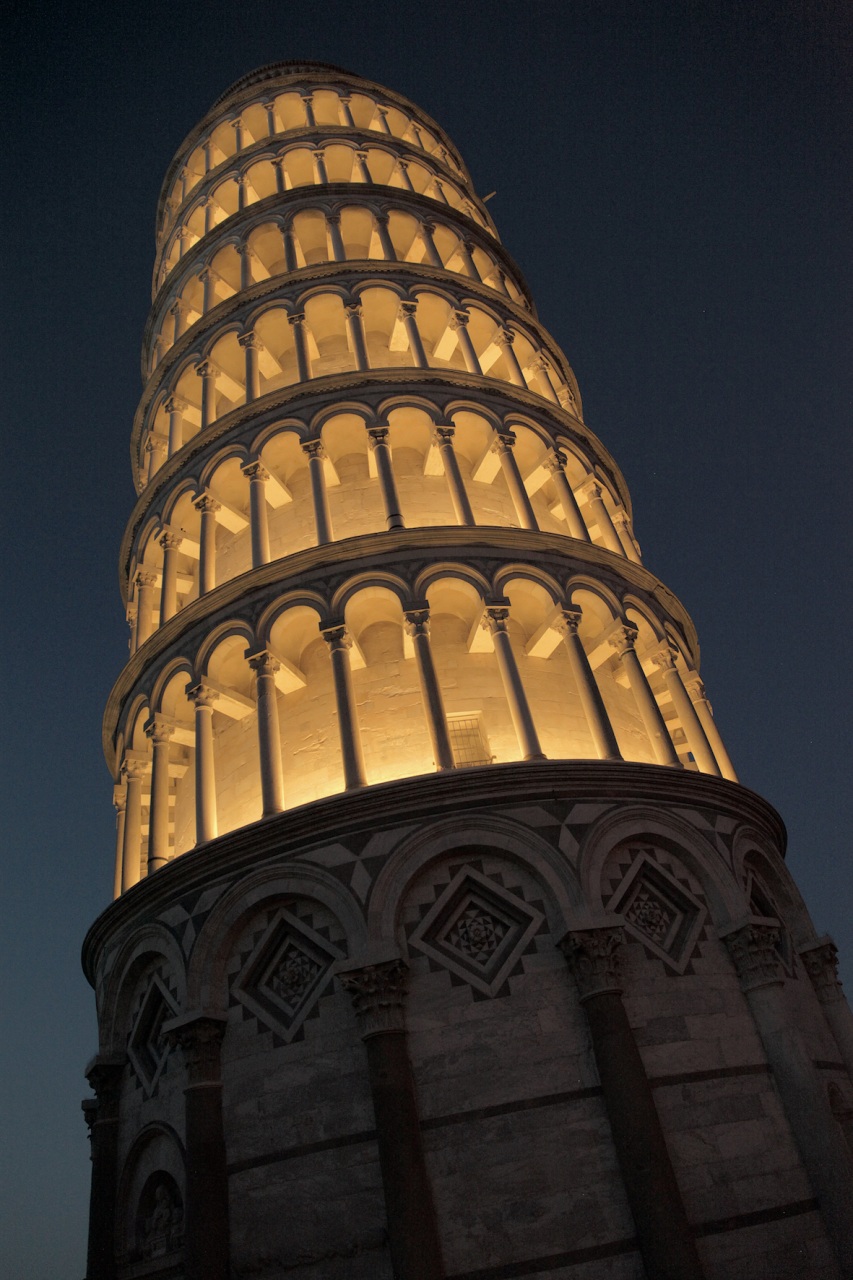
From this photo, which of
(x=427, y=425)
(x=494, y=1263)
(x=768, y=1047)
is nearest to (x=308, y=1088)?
(x=494, y=1263)

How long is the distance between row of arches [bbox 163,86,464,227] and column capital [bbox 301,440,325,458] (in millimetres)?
14849

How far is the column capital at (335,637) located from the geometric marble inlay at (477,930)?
13.7ft

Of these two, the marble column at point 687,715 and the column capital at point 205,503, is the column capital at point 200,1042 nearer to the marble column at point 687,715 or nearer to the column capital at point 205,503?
the marble column at point 687,715

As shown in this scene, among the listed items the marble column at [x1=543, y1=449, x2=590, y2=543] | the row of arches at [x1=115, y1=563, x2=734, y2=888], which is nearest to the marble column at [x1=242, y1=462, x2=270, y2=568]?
the row of arches at [x1=115, y1=563, x2=734, y2=888]

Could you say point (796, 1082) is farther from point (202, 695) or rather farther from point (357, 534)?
point (357, 534)

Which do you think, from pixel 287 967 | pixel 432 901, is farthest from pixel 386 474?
pixel 287 967

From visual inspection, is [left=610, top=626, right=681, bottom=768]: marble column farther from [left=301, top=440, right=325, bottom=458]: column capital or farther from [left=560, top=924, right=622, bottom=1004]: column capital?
[left=301, top=440, right=325, bottom=458]: column capital

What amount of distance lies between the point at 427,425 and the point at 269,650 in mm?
6279

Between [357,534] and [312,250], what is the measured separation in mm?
10608

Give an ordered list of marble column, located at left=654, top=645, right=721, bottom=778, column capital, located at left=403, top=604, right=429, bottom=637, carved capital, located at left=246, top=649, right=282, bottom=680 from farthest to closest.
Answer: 1. marble column, located at left=654, top=645, right=721, bottom=778
2. carved capital, located at left=246, top=649, right=282, bottom=680
3. column capital, located at left=403, top=604, right=429, bottom=637

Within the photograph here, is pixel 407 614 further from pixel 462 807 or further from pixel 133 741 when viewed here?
pixel 133 741

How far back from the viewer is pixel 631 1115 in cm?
1084

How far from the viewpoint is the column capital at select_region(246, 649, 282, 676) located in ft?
50.2

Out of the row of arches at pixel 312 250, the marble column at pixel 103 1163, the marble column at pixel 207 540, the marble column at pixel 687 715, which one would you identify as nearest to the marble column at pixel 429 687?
the marble column at pixel 207 540
